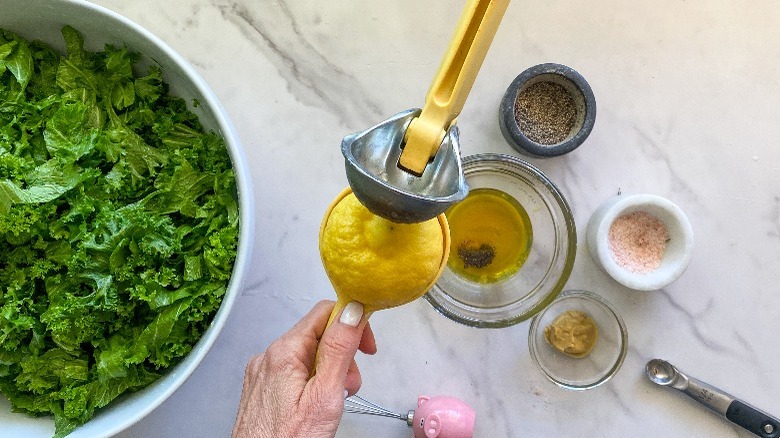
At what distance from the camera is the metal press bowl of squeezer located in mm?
604

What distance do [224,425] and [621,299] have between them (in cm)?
73

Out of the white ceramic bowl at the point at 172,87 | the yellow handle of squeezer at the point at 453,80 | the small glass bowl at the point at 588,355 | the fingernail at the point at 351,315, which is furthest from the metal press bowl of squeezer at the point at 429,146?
the small glass bowl at the point at 588,355

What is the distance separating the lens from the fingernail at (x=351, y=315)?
2.76ft

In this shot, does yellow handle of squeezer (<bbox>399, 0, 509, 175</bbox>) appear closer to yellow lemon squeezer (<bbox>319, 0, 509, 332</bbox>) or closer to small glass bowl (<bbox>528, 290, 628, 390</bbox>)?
yellow lemon squeezer (<bbox>319, 0, 509, 332</bbox>)

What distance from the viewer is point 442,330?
114 centimetres

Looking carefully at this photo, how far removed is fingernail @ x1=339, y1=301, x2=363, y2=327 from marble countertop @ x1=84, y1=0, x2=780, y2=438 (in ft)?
0.95

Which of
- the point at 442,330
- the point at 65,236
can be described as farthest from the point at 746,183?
the point at 65,236

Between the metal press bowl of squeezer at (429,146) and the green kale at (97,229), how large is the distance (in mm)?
379

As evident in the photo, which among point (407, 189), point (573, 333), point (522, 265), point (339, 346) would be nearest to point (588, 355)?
point (573, 333)

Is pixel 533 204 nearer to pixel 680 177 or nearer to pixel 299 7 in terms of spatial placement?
pixel 680 177

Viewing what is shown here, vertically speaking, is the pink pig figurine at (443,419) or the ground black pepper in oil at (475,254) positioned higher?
the ground black pepper in oil at (475,254)

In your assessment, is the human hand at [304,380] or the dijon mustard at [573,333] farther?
the dijon mustard at [573,333]

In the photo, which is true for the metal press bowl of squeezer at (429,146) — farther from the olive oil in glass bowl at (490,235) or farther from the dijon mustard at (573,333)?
the dijon mustard at (573,333)

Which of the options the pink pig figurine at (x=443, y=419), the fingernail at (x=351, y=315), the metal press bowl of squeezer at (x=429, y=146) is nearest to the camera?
the metal press bowl of squeezer at (x=429, y=146)
